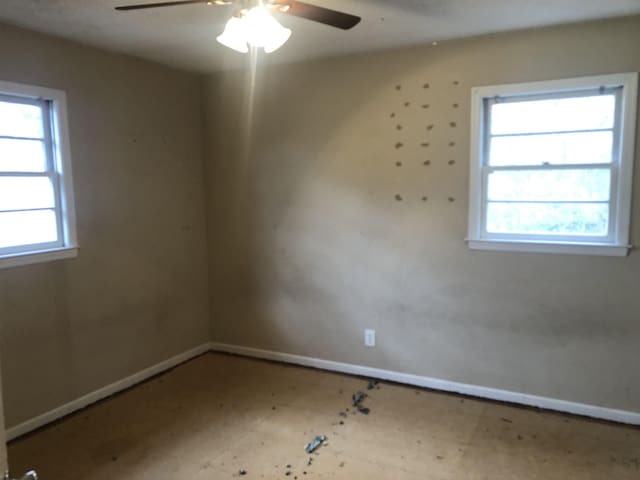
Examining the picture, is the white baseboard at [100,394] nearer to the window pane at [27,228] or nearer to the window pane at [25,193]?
the window pane at [27,228]

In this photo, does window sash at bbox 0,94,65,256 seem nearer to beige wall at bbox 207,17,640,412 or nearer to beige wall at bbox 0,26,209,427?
beige wall at bbox 0,26,209,427

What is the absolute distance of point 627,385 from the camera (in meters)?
2.94

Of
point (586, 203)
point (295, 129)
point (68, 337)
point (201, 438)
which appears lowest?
point (201, 438)

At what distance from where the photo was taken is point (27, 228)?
2936 millimetres

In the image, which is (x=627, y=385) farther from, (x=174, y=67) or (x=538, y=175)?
(x=174, y=67)

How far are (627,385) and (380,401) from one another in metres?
1.51

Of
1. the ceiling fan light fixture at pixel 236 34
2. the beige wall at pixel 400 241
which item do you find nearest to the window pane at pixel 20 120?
the beige wall at pixel 400 241

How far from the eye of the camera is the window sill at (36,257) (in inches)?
110

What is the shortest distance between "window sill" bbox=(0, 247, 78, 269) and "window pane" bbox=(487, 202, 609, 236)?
2735 millimetres

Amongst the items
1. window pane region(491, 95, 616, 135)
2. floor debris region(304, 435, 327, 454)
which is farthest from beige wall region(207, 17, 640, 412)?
floor debris region(304, 435, 327, 454)

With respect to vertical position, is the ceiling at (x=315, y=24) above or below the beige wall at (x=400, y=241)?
above

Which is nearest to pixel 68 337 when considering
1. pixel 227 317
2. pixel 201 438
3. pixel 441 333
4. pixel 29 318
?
pixel 29 318

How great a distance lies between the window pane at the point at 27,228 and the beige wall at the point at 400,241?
1.41 m

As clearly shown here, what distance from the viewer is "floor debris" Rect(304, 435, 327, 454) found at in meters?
2.73
